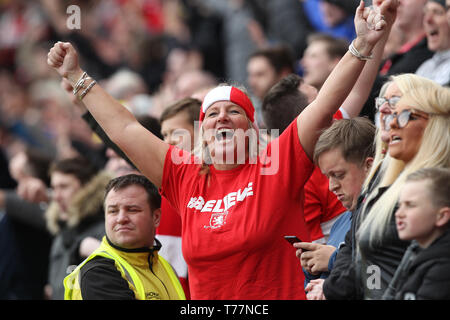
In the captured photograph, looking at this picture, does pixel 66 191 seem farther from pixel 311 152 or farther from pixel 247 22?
pixel 247 22

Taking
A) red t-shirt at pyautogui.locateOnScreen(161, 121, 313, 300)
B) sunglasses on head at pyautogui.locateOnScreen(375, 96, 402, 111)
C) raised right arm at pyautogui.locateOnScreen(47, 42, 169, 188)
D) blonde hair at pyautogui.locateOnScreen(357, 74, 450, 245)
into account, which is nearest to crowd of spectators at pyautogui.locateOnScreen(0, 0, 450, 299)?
raised right arm at pyautogui.locateOnScreen(47, 42, 169, 188)

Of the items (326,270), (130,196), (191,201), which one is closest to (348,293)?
(326,270)

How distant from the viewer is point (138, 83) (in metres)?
9.34

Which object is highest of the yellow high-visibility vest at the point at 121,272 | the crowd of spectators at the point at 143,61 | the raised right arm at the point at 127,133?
the crowd of spectators at the point at 143,61

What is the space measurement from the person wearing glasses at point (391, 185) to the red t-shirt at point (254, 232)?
1.41ft

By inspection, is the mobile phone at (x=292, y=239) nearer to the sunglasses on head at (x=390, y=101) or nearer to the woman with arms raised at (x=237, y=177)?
the woman with arms raised at (x=237, y=177)

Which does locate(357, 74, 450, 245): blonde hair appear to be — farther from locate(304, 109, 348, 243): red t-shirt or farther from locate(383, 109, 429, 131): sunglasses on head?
locate(304, 109, 348, 243): red t-shirt

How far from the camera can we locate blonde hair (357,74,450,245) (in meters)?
3.21

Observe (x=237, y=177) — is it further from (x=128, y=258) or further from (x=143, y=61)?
(x=143, y=61)

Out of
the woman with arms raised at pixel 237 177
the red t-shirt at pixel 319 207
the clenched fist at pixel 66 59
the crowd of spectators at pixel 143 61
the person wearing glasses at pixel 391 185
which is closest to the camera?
the person wearing glasses at pixel 391 185

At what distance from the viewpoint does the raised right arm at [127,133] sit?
160 inches

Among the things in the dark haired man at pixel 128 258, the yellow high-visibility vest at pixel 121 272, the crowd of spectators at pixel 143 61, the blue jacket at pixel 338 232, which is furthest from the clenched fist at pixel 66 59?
the blue jacket at pixel 338 232

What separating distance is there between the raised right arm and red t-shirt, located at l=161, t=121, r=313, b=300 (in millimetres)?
337

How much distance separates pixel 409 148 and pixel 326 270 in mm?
694
